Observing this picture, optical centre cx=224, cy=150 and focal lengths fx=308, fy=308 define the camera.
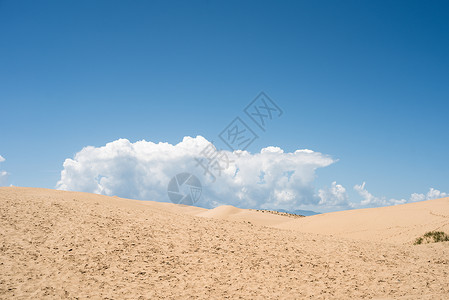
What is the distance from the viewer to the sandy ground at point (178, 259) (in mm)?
9391

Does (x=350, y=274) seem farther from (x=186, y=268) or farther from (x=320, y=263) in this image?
(x=186, y=268)

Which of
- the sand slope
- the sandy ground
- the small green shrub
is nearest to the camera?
the sandy ground

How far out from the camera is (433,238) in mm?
17391

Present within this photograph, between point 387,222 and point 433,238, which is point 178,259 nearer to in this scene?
point 433,238

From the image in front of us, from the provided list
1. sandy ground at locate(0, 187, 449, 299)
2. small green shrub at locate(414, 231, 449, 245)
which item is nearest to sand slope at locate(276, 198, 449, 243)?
small green shrub at locate(414, 231, 449, 245)

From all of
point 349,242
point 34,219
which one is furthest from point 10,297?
point 349,242

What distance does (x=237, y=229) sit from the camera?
1570 cm

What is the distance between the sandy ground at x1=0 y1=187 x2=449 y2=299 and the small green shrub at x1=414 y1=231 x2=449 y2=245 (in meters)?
1.56

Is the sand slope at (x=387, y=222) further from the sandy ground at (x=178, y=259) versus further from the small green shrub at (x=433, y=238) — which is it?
the sandy ground at (x=178, y=259)

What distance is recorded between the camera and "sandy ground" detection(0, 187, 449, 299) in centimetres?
939

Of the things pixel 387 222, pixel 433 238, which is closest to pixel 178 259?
pixel 433 238

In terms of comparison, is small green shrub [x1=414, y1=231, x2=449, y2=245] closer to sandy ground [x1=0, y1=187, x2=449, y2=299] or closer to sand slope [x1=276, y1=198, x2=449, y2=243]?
sand slope [x1=276, y1=198, x2=449, y2=243]

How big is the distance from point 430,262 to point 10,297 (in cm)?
1481

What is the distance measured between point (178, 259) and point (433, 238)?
1475 centimetres
